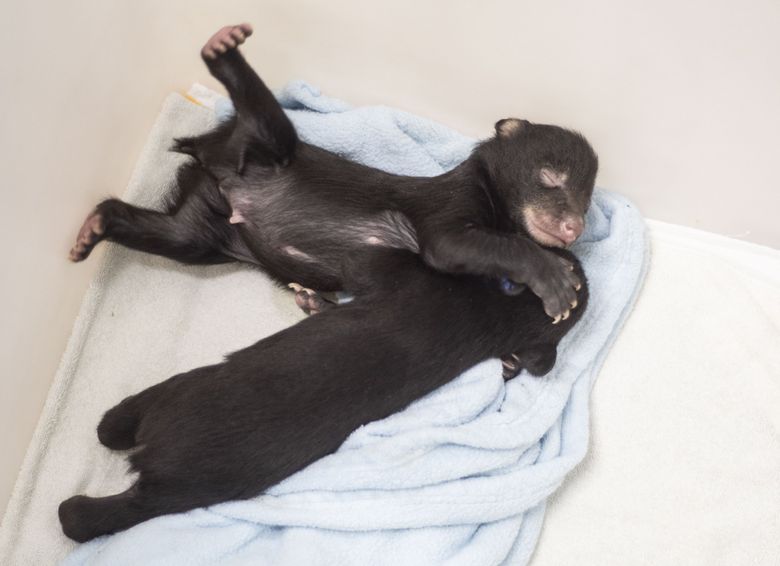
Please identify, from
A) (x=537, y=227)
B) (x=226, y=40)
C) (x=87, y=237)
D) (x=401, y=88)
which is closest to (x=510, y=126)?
(x=537, y=227)

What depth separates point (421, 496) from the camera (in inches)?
94.8

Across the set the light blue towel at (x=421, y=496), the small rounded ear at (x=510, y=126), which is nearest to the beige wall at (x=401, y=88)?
the small rounded ear at (x=510, y=126)

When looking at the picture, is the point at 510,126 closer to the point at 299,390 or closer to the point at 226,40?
the point at 226,40

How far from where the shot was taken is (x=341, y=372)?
2.29 meters

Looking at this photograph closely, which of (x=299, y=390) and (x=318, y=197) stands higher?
(x=318, y=197)

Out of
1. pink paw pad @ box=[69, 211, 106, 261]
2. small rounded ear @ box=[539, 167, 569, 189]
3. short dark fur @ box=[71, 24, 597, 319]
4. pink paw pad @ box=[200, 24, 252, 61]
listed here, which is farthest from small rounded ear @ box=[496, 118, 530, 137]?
pink paw pad @ box=[69, 211, 106, 261]

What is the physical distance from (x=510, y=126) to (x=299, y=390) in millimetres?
1236

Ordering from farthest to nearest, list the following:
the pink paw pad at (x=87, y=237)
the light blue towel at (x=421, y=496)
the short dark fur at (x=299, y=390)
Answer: the pink paw pad at (x=87, y=237)
the light blue towel at (x=421, y=496)
the short dark fur at (x=299, y=390)

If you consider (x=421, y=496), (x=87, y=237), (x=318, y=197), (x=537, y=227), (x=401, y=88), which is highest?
(x=401, y=88)

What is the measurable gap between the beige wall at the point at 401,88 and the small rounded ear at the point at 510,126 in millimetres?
207

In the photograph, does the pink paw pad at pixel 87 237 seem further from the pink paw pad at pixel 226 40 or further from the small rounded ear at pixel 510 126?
the small rounded ear at pixel 510 126

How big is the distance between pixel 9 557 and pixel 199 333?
960mm

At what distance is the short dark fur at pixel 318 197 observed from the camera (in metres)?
2.63

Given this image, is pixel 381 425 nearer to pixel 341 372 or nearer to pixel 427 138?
pixel 341 372
